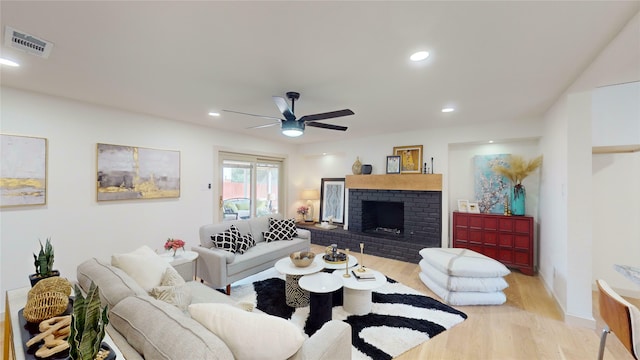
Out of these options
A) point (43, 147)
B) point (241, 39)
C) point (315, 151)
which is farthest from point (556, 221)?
point (43, 147)

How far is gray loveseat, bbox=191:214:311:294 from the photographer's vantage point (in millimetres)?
3100

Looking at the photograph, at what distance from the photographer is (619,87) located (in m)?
2.86

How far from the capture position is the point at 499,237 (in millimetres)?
4008

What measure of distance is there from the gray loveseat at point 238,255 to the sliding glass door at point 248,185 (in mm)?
1256

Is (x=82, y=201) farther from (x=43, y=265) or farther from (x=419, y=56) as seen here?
(x=419, y=56)

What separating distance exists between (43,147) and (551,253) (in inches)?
248

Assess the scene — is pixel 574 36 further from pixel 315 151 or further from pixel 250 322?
pixel 315 151

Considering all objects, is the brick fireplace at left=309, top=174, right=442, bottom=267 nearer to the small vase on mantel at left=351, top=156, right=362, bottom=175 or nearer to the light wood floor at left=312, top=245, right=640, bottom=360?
the small vase on mantel at left=351, top=156, right=362, bottom=175

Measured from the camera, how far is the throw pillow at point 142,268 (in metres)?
1.92

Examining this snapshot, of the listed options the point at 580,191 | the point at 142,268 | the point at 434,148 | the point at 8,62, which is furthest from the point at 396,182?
the point at 8,62

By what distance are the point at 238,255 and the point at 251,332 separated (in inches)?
96.5

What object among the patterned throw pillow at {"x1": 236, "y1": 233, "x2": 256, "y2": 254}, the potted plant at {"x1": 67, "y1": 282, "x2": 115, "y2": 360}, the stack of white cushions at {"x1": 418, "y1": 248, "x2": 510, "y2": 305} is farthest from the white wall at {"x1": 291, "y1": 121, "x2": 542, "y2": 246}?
the potted plant at {"x1": 67, "y1": 282, "x2": 115, "y2": 360}

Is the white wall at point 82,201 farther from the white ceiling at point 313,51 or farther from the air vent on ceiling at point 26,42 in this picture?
the air vent on ceiling at point 26,42

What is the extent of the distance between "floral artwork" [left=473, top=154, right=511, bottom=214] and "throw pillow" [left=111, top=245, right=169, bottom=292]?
479 centimetres
